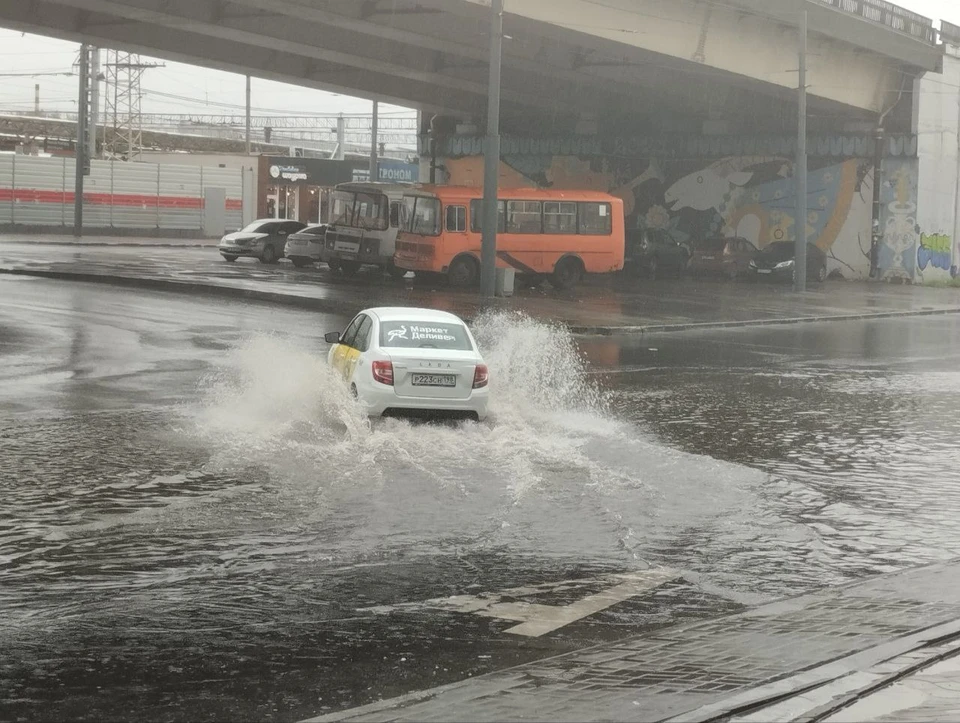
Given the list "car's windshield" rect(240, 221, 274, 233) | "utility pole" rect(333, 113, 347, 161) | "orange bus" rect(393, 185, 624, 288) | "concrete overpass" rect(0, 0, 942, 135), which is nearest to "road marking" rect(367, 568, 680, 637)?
"concrete overpass" rect(0, 0, 942, 135)

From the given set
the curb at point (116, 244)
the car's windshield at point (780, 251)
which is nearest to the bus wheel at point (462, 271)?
the car's windshield at point (780, 251)

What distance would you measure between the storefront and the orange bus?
124ft

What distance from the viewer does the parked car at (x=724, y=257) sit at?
52.0m

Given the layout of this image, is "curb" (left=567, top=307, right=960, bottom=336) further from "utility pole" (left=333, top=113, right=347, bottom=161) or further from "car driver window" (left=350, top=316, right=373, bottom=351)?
"utility pole" (left=333, top=113, right=347, bottom=161)

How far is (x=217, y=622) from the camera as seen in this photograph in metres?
7.47

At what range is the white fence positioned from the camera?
215 ft

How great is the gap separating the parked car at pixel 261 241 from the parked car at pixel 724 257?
1497cm

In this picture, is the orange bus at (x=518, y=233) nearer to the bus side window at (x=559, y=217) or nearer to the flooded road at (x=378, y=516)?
the bus side window at (x=559, y=217)

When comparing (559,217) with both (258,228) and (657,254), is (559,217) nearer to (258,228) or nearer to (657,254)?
(258,228)

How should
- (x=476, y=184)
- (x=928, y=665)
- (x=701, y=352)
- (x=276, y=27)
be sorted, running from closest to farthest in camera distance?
(x=928, y=665)
(x=701, y=352)
(x=276, y=27)
(x=476, y=184)

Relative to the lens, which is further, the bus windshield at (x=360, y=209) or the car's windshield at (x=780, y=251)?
the car's windshield at (x=780, y=251)

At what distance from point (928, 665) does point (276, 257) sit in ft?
143

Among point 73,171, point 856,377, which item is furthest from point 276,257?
point 856,377

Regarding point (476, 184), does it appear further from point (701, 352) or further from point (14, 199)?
point (701, 352)
